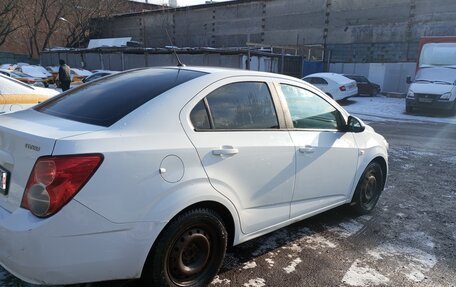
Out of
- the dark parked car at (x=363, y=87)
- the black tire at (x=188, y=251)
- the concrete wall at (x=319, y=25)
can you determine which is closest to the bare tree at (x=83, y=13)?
the concrete wall at (x=319, y=25)

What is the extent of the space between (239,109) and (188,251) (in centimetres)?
113

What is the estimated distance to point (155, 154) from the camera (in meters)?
2.48

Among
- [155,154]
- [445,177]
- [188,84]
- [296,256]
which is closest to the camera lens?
[155,154]

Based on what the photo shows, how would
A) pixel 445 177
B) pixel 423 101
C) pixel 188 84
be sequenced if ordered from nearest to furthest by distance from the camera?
1. pixel 188 84
2. pixel 445 177
3. pixel 423 101

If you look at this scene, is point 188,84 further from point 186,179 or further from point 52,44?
point 52,44

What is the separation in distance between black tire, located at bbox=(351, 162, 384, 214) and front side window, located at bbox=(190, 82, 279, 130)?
1651 mm

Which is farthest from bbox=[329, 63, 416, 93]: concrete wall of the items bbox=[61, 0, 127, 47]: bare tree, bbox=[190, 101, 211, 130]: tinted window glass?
bbox=[61, 0, 127, 47]: bare tree

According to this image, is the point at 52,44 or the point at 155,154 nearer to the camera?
the point at 155,154

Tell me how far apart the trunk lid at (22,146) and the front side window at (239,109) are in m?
0.80

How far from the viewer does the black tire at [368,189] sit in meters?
4.46

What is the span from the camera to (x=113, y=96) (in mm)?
2959

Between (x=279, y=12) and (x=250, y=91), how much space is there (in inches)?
1437

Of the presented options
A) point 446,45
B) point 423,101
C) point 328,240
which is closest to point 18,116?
point 328,240

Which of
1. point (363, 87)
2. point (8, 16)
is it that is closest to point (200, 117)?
point (363, 87)
